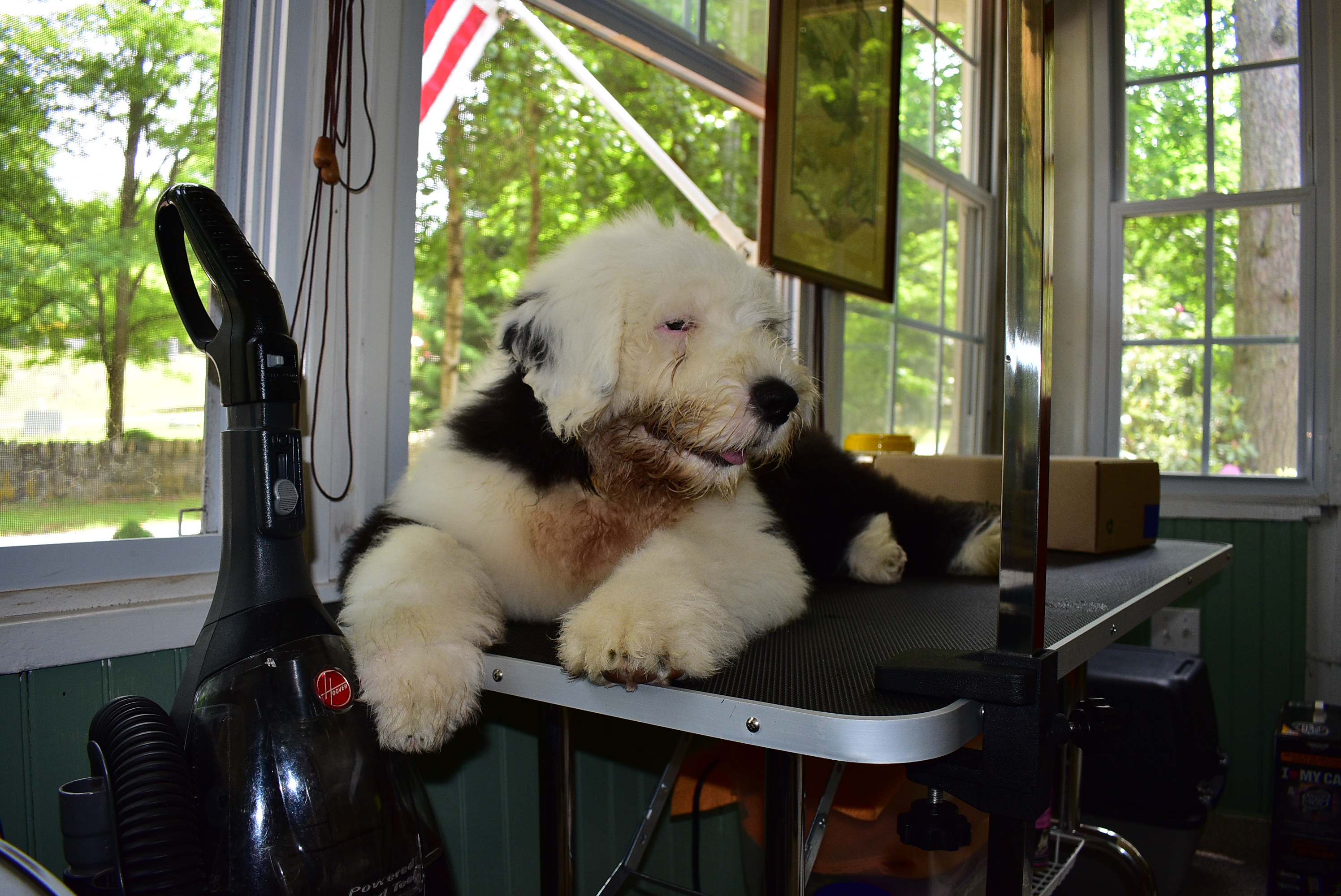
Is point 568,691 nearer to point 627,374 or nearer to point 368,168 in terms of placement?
point 627,374

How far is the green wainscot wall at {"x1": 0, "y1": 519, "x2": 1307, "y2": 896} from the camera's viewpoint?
1162 millimetres

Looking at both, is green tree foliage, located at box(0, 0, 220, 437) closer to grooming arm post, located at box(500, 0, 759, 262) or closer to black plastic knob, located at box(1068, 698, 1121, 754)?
grooming arm post, located at box(500, 0, 759, 262)

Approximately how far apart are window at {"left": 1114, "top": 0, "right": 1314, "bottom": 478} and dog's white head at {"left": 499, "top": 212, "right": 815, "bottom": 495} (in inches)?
148

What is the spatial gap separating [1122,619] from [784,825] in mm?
759

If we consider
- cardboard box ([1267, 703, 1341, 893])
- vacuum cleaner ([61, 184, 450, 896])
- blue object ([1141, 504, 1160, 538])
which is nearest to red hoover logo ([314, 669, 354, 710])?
vacuum cleaner ([61, 184, 450, 896])

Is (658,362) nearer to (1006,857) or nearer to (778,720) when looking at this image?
(778,720)

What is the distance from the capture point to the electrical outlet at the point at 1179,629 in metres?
4.00

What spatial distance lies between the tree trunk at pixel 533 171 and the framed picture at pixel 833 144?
18.9 feet

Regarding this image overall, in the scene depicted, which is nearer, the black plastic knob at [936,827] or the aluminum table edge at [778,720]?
the aluminum table edge at [778,720]

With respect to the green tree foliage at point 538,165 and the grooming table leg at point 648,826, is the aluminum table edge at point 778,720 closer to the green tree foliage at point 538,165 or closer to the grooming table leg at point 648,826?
the grooming table leg at point 648,826

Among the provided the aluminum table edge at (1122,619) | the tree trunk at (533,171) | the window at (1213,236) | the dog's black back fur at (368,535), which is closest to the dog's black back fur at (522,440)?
the dog's black back fur at (368,535)

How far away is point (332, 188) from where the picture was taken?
1.58m

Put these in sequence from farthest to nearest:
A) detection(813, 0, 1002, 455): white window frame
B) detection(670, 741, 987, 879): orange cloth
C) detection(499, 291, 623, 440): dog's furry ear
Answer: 1. detection(813, 0, 1002, 455): white window frame
2. detection(670, 741, 987, 879): orange cloth
3. detection(499, 291, 623, 440): dog's furry ear

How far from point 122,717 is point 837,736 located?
75cm
